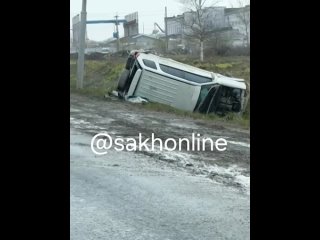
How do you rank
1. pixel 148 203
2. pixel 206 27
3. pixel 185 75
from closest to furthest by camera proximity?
pixel 148 203
pixel 185 75
pixel 206 27

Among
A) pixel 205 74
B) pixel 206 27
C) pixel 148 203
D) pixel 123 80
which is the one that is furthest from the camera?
pixel 123 80

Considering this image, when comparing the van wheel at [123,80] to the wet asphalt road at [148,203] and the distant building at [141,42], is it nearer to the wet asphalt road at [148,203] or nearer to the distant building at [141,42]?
the distant building at [141,42]

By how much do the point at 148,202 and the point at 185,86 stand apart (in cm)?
502

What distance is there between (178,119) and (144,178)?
11.9 ft

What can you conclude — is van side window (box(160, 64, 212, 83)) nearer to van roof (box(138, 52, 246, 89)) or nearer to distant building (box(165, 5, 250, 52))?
van roof (box(138, 52, 246, 89))

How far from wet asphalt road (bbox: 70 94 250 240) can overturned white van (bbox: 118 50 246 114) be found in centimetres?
370

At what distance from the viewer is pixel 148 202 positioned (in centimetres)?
271

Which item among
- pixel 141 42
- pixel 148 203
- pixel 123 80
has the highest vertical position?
pixel 141 42

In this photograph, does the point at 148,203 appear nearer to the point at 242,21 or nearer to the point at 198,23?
the point at 242,21

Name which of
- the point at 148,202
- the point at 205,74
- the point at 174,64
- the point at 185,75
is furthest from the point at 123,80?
the point at 148,202

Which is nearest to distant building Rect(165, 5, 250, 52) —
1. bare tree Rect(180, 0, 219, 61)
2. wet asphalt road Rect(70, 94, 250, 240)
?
bare tree Rect(180, 0, 219, 61)

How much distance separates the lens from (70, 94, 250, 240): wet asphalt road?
2223mm

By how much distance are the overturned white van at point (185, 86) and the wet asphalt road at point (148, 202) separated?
370 centimetres
